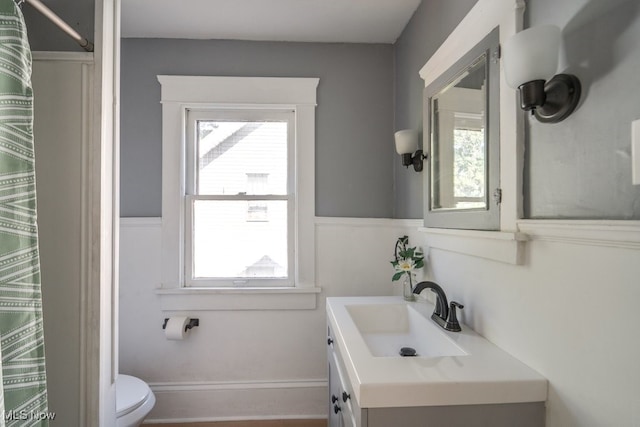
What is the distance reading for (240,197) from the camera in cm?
202

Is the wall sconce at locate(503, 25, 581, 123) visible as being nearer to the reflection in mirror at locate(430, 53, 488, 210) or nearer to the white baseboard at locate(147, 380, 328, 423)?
the reflection in mirror at locate(430, 53, 488, 210)

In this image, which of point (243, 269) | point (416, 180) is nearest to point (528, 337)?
point (416, 180)

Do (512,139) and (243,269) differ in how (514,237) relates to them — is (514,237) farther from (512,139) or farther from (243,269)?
(243,269)

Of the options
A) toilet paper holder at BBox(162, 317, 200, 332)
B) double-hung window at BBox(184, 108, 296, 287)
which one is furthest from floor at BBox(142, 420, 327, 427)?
double-hung window at BBox(184, 108, 296, 287)

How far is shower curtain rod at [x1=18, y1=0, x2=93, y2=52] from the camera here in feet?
2.95

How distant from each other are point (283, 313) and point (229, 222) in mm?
662

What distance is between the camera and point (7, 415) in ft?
2.65

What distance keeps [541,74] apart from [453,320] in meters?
0.80

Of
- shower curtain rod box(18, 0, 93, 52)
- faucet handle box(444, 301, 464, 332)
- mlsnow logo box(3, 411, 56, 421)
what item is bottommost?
mlsnow logo box(3, 411, 56, 421)

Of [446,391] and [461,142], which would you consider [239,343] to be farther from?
[461,142]

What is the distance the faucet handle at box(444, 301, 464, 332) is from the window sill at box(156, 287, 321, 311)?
3.14 feet

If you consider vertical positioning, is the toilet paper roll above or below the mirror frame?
below

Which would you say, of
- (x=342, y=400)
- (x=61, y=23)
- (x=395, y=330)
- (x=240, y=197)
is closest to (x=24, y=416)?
(x=342, y=400)

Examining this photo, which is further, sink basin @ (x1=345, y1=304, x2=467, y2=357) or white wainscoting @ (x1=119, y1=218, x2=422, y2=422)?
white wainscoting @ (x1=119, y1=218, x2=422, y2=422)
